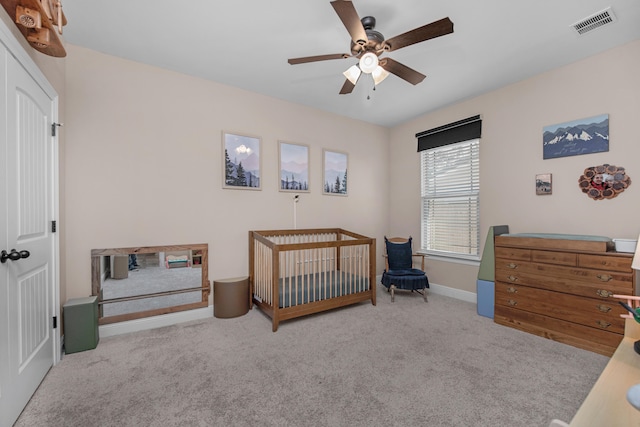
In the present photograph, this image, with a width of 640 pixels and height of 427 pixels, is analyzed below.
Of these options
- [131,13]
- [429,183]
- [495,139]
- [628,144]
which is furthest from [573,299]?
[131,13]

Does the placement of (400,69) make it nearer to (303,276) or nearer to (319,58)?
(319,58)

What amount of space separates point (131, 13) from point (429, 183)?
12.7ft

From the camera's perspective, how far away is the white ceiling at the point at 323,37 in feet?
6.33

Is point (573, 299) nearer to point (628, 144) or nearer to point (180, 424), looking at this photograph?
point (628, 144)

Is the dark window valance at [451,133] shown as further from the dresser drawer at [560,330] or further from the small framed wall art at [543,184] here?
the dresser drawer at [560,330]

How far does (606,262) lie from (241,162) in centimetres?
362

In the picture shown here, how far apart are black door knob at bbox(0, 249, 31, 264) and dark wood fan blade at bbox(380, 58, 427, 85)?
261cm

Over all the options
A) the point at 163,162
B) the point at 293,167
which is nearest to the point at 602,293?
the point at 293,167

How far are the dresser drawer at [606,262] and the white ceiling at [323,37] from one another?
1.86 m

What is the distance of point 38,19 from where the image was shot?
1.48 metres

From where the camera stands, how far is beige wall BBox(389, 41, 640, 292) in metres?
2.36

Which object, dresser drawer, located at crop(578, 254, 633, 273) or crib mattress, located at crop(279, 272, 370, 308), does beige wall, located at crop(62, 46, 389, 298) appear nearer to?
crib mattress, located at crop(279, 272, 370, 308)

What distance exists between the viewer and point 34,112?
5.85 ft

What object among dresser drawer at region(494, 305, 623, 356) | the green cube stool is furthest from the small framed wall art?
the green cube stool
